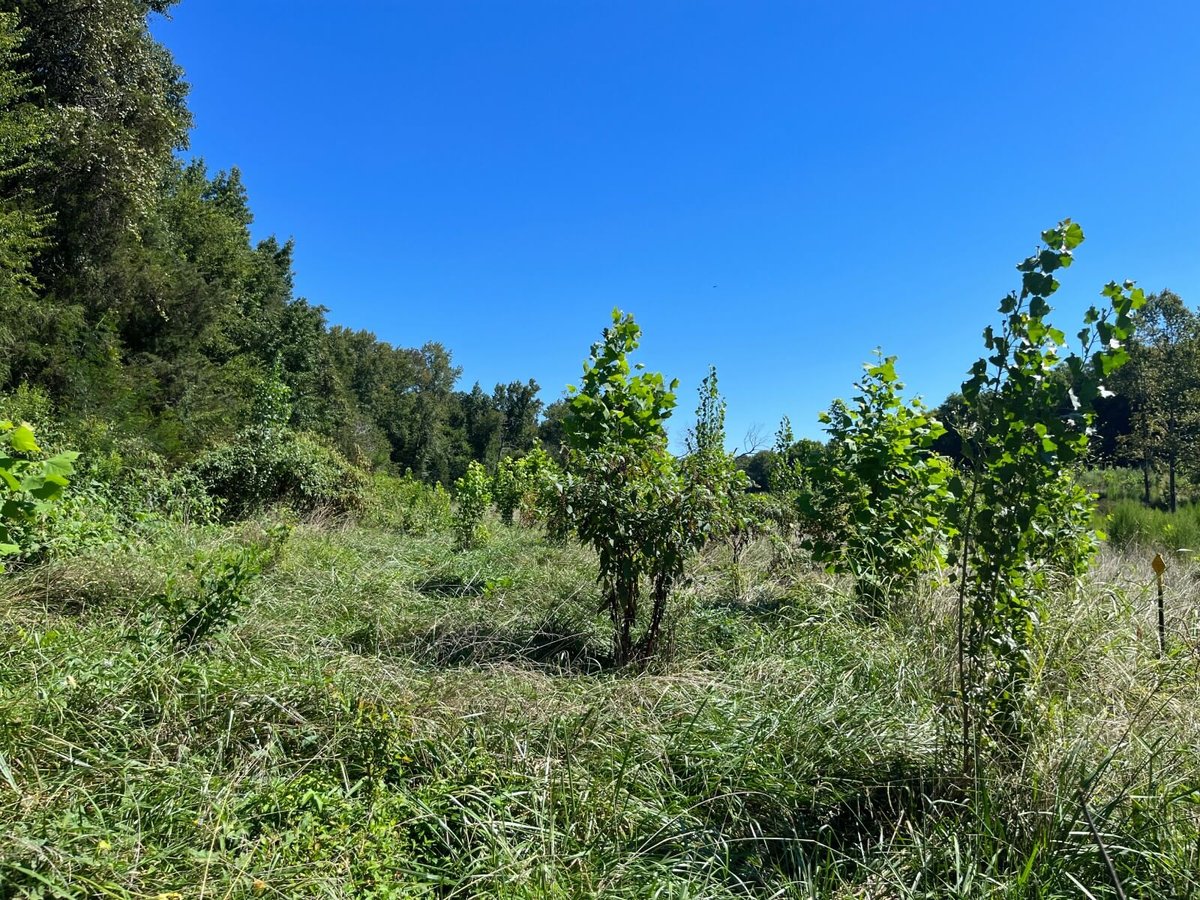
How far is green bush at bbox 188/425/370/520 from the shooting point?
922 cm

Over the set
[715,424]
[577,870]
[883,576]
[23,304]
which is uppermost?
[23,304]

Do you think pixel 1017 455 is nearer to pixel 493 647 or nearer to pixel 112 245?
pixel 493 647

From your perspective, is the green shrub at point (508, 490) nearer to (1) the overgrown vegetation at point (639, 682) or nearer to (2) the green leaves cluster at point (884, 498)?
(1) the overgrown vegetation at point (639, 682)

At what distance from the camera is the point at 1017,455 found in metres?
2.19

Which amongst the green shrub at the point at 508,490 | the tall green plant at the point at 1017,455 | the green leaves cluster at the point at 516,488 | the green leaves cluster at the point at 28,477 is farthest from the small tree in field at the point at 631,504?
the green shrub at the point at 508,490

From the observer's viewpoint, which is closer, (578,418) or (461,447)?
(578,418)

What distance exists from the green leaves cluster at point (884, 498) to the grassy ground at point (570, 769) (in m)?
0.66

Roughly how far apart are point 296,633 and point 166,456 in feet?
23.8

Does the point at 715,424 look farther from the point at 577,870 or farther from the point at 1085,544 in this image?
the point at 577,870

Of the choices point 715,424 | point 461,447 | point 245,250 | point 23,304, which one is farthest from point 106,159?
point 461,447

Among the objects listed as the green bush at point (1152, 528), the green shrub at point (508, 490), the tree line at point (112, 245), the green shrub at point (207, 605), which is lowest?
the green shrub at point (207, 605)

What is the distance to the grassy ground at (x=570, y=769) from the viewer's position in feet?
6.15

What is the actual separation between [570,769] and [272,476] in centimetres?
878

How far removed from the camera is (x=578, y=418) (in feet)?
14.4
